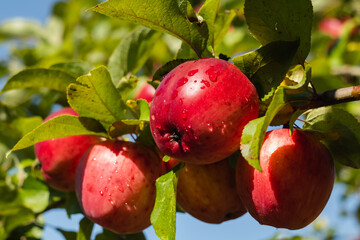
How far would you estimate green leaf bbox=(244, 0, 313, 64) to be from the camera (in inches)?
35.4

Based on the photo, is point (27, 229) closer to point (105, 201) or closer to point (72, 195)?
point (72, 195)

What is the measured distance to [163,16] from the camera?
3.05 ft

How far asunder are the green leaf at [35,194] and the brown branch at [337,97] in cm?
97

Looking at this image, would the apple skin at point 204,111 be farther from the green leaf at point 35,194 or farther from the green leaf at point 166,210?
the green leaf at point 35,194

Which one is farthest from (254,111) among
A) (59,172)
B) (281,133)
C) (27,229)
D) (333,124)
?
(27,229)

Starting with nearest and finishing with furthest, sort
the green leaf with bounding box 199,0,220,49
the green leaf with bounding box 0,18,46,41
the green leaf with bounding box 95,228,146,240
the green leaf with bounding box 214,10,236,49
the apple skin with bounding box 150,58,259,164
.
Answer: the apple skin with bounding box 150,58,259,164
the green leaf with bounding box 199,0,220,49
the green leaf with bounding box 214,10,236,49
the green leaf with bounding box 95,228,146,240
the green leaf with bounding box 0,18,46,41

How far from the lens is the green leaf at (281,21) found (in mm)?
899

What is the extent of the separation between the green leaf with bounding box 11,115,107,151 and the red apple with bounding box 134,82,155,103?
0.45m

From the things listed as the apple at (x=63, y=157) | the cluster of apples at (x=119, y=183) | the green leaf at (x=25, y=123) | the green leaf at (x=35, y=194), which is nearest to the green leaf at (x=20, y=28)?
Answer: the green leaf at (x=25, y=123)

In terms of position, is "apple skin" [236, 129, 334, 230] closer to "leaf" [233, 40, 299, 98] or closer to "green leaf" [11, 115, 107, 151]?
"leaf" [233, 40, 299, 98]

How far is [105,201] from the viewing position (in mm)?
1008

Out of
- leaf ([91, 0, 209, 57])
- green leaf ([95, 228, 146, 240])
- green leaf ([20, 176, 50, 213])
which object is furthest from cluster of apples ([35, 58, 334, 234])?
green leaf ([20, 176, 50, 213])

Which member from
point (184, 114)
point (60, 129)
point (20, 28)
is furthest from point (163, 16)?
point (20, 28)

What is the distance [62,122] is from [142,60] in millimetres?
455
